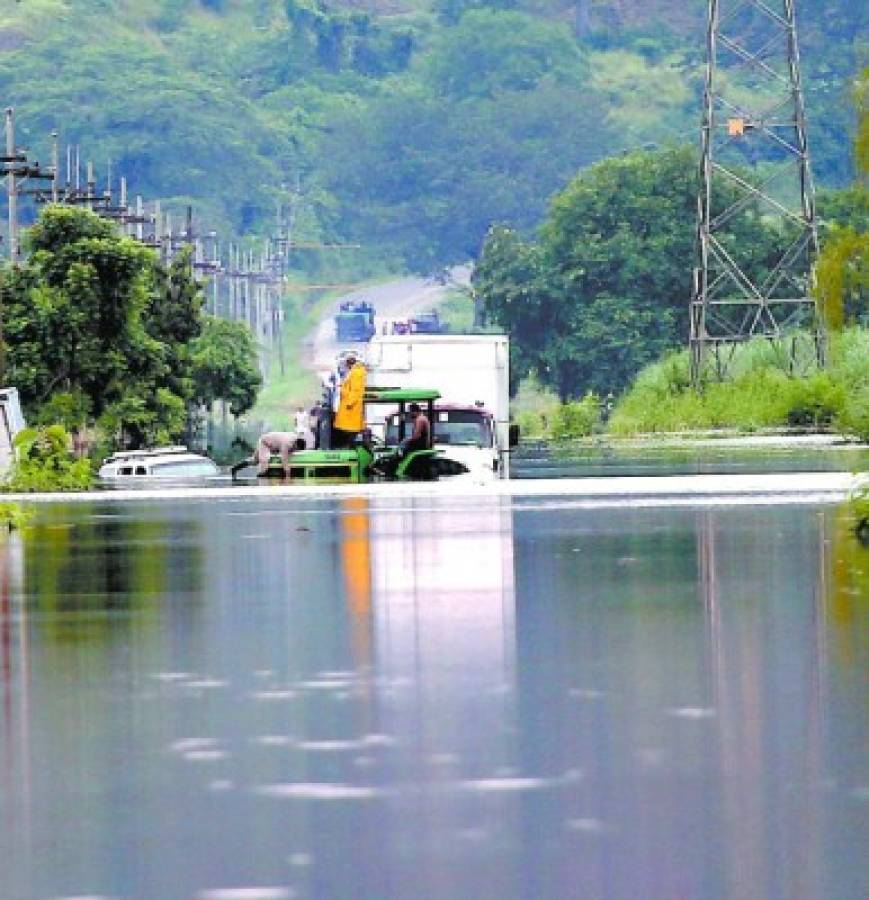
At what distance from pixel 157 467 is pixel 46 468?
467 inches

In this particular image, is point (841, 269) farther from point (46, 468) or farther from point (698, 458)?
point (698, 458)

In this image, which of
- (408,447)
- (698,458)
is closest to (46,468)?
(408,447)

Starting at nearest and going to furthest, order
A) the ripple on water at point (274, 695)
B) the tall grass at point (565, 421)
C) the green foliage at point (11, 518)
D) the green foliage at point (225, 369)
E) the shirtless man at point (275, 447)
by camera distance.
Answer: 1. the ripple on water at point (274, 695)
2. the green foliage at point (11, 518)
3. the shirtless man at point (275, 447)
4. the green foliage at point (225, 369)
5. the tall grass at point (565, 421)

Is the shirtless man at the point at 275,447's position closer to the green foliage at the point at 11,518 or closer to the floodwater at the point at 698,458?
the floodwater at the point at 698,458

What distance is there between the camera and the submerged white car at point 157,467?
2501 inches

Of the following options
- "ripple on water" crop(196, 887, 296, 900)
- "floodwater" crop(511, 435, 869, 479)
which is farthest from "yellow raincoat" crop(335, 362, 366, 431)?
"ripple on water" crop(196, 887, 296, 900)

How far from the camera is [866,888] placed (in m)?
10.4

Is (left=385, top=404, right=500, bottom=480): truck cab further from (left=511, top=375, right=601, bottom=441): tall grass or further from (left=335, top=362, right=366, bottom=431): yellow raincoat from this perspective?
(left=511, top=375, right=601, bottom=441): tall grass

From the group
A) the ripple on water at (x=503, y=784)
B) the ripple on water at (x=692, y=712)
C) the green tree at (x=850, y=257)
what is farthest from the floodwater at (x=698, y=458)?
the ripple on water at (x=503, y=784)

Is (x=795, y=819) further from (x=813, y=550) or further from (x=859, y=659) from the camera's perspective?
(x=813, y=550)

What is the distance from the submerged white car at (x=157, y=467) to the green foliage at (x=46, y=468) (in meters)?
8.47

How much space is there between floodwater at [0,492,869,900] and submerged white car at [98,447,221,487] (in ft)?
118

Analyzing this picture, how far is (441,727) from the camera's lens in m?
14.6

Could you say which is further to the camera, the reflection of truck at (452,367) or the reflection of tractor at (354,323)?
the reflection of tractor at (354,323)
